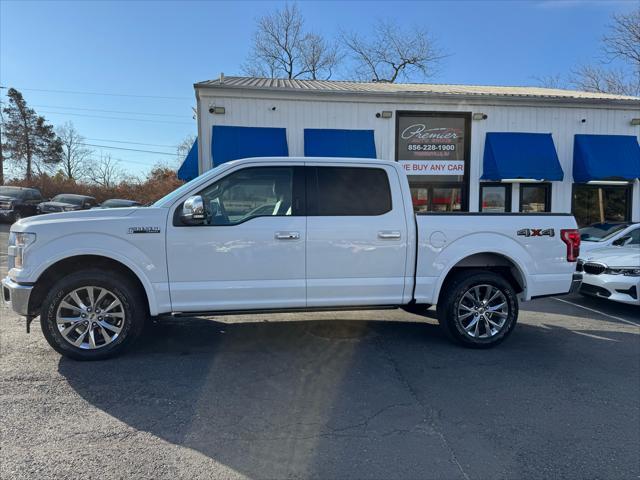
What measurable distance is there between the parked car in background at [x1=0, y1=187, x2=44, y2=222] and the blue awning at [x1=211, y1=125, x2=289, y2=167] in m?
14.6

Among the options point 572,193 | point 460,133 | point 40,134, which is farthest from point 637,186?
point 40,134

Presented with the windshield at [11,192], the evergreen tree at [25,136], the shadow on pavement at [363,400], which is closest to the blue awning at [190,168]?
the shadow on pavement at [363,400]

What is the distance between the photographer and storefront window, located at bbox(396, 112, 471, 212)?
1339 centimetres

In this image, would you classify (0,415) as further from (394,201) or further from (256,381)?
(394,201)

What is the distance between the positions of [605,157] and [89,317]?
46.9ft

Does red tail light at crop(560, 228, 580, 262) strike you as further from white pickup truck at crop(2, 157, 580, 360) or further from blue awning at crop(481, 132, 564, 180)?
blue awning at crop(481, 132, 564, 180)

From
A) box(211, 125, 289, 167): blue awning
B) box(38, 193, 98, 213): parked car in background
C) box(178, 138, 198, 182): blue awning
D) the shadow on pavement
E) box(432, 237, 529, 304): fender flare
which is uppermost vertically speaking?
box(211, 125, 289, 167): blue awning

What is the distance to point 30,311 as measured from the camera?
14.4ft

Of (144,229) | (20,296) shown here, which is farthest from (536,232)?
(20,296)

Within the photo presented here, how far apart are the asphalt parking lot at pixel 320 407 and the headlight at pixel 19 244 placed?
40.6 inches

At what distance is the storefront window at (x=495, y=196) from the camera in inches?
542

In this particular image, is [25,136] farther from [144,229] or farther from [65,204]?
[144,229]

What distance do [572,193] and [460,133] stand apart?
12.9ft

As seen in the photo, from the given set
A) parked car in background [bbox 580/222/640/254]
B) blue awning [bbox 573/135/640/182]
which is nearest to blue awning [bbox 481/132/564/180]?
blue awning [bbox 573/135/640/182]
